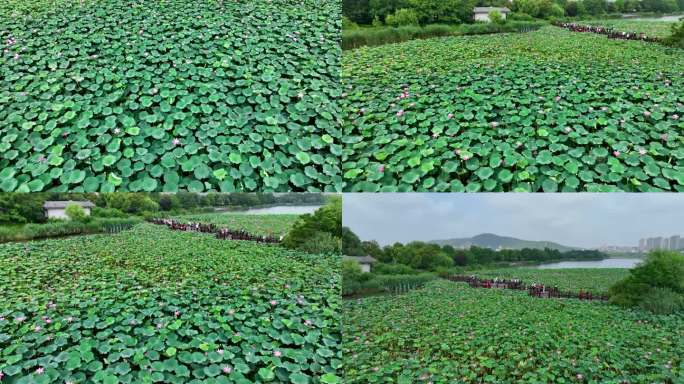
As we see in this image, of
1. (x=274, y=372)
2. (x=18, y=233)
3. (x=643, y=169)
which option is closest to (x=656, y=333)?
(x=643, y=169)

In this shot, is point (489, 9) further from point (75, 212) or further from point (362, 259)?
point (75, 212)

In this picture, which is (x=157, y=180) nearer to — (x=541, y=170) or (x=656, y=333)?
(x=541, y=170)

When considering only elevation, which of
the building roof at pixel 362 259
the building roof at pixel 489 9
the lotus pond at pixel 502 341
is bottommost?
the lotus pond at pixel 502 341

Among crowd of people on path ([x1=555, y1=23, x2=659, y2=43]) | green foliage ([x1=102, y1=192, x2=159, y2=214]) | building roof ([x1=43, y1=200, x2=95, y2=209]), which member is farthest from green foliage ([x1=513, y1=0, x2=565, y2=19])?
building roof ([x1=43, y1=200, x2=95, y2=209])

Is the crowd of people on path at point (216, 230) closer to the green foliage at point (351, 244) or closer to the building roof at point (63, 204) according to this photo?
the building roof at point (63, 204)

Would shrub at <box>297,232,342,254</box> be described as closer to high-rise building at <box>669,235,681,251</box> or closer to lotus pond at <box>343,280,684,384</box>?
lotus pond at <box>343,280,684,384</box>

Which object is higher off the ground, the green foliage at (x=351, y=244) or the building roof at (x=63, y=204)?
the building roof at (x=63, y=204)

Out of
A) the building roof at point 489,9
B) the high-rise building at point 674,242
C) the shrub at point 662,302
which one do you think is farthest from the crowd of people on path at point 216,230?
the building roof at point 489,9
